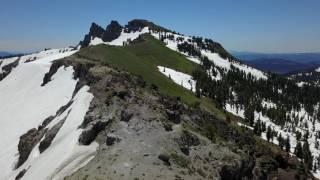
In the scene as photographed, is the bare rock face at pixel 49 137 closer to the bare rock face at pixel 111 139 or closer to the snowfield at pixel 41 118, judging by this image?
the snowfield at pixel 41 118

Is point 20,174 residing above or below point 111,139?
below

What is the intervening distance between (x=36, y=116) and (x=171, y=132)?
64.6 meters

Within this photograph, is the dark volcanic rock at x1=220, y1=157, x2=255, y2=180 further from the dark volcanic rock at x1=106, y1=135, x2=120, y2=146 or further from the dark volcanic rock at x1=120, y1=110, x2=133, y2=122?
the dark volcanic rock at x1=120, y1=110, x2=133, y2=122

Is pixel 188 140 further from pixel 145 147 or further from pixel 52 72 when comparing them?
pixel 52 72

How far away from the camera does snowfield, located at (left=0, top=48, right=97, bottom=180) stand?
6650cm

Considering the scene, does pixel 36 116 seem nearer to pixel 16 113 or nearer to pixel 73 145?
pixel 16 113

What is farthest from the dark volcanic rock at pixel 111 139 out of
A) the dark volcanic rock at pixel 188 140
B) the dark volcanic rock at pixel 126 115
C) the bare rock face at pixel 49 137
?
the bare rock face at pixel 49 137

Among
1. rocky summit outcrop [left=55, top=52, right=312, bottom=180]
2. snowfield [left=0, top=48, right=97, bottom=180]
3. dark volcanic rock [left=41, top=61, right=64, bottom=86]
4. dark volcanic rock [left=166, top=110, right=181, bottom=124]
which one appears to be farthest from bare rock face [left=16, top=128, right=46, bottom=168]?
dark volcanic rock [left=41, top=61, right=64, bottom=86]

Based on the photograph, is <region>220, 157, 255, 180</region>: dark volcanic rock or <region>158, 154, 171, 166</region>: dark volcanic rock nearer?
<region>158, 154, 171, 166</region>: dark volcanic rock

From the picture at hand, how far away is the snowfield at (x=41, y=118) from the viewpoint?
66.5 meters

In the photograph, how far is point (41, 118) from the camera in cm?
11675

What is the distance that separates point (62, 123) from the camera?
278 feet

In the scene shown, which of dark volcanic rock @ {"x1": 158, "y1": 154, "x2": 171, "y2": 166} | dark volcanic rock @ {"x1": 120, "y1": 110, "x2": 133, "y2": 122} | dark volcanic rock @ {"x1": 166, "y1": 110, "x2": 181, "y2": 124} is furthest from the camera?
dark volcanic rock @ {"x1": 166, "y1": 110, "x2": 181, "y2": 124}

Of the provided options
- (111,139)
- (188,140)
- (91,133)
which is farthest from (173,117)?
(111,139)
